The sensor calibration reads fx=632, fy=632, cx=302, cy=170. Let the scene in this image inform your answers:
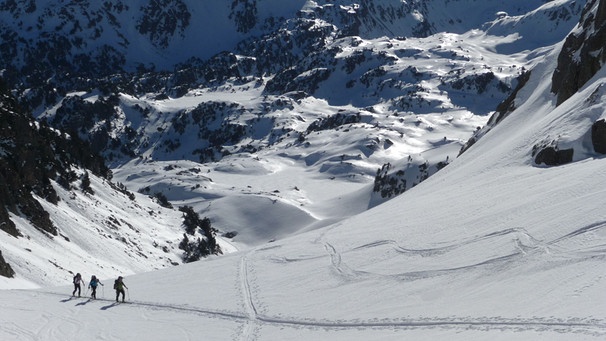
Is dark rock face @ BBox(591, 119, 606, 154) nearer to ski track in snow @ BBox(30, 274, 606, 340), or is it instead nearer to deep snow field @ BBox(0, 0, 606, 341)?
deep snow field @ BBox(0, 0, 606, 341)

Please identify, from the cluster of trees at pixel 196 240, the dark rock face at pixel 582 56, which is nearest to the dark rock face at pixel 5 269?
the cluster of trees at pixel 196 240

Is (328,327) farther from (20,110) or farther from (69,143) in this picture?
(69,143)

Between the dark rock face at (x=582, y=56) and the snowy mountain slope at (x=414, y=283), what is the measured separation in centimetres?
1424

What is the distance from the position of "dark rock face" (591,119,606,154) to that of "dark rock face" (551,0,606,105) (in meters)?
17.2

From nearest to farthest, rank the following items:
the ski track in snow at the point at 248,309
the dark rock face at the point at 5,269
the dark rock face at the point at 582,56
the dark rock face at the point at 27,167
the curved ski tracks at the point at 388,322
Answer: the curved ski tracks at the point at 388,322 → the ski track in snow at the point at 248,309 → the dark rock face at the point at 5,269 → the dark rock face at the point at 582,56 → the dark rock face at the point at 27,167

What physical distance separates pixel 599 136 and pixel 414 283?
913 inches

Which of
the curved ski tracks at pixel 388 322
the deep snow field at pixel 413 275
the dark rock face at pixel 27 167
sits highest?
the dark rock face at pixel 27 167

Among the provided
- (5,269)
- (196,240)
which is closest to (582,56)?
(5,269)

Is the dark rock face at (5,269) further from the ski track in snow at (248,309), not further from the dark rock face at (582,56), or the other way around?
the dark rock face at (582,56)

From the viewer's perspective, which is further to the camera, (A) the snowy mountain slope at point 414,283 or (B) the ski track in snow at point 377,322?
(A) the snowy mountain slope at point 414,283

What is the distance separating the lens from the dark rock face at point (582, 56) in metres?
63.2

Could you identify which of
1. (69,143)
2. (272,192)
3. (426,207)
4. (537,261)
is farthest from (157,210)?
(537,261)

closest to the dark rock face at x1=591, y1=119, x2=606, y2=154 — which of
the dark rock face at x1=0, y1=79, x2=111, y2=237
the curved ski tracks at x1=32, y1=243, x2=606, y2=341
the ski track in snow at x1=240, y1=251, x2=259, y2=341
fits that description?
the curved ski tracks at x1=32, y1=243, x2=606, y2=341

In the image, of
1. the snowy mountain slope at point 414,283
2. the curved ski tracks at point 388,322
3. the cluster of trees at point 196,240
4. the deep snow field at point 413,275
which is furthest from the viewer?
the cluster of trees at point 196,240
